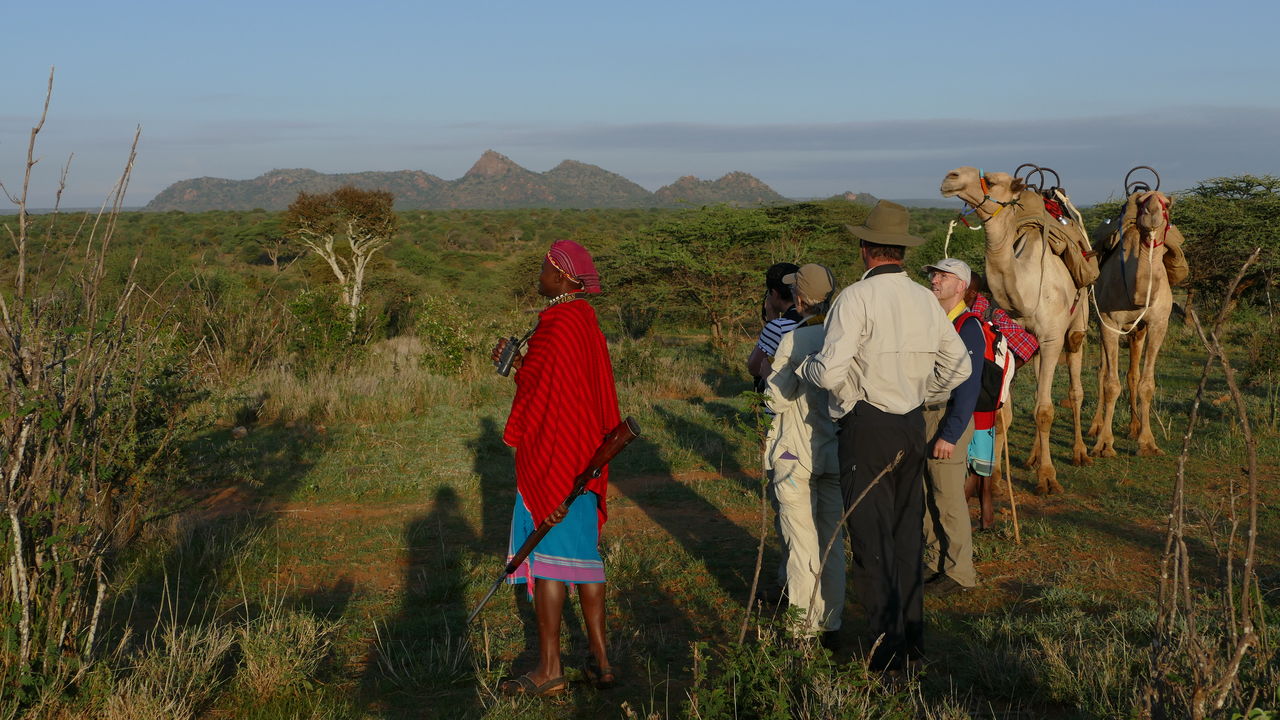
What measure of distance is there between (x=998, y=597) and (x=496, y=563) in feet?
9.29

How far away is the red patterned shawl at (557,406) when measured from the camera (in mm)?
3951

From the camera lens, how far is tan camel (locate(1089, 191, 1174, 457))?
7.98 meters

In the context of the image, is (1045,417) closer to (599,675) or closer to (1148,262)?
(1148,262)

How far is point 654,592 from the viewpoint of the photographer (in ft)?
17.5

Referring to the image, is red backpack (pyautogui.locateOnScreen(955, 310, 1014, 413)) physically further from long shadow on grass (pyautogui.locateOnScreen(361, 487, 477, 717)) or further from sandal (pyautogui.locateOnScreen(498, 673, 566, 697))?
long shadow on grass (pyautogui.locateOnScreen(361, 487, 477, 717))

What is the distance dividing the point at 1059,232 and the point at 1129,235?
3.85 ft

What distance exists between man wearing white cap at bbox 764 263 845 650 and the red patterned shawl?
81cm

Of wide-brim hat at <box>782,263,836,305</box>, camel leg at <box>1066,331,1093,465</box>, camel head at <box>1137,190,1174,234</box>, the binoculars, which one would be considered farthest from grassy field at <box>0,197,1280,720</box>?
camel head at <box>1137,190,1174,234</box>

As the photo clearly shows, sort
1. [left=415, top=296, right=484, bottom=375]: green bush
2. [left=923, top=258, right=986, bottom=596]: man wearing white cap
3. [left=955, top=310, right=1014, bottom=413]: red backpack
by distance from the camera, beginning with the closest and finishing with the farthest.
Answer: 1. [left=923, top=258, right=986, bottom=596]: man wearing white cap
2. [left=955, top=310, right=1014, bottom=413]: red backpack
3. [left=415, top=296, right=484, bottom=375]: green bush

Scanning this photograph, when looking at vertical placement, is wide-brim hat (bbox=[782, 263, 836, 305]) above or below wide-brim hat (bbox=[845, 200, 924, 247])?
below

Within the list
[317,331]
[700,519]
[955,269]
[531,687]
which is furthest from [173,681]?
[317,331]

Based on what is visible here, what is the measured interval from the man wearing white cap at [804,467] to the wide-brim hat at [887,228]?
313 millimetres

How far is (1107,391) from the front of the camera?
8703mm

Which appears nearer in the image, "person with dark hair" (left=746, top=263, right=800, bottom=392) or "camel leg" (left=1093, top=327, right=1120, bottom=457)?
"person with dark hair" (left=746, top=263, right=800, bottom=392)
